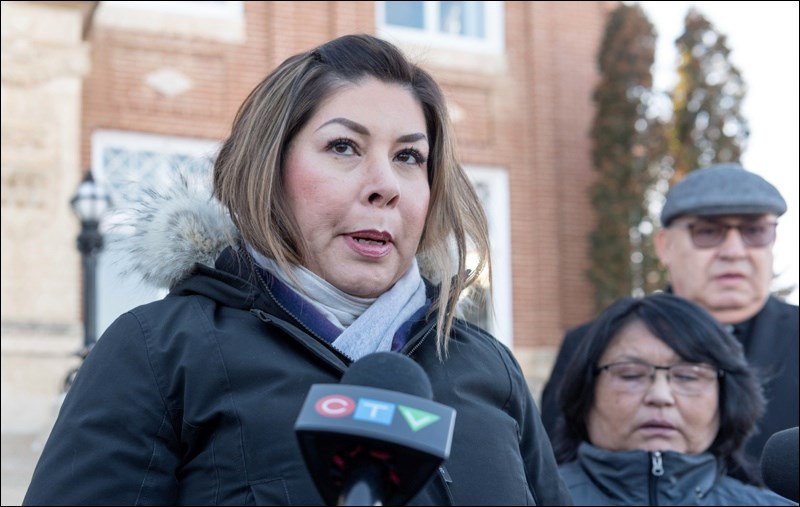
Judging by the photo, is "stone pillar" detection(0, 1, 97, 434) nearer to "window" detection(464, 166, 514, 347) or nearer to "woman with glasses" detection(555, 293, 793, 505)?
"window" detection(464, 166, 514, 347)

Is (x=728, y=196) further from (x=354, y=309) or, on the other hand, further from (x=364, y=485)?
(x=364, y=485)

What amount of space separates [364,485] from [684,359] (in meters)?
2.51

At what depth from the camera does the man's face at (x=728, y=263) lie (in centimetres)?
460

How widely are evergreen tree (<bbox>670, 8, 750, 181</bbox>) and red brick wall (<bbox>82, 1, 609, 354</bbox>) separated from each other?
3.50ft

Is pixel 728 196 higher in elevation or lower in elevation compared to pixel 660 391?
higher

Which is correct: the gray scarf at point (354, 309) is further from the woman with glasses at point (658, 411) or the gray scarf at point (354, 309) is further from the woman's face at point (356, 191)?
the woman with glasses at point (658, 411)

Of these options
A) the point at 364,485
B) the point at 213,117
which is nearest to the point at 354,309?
the point at 364,485

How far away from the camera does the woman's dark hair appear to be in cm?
361

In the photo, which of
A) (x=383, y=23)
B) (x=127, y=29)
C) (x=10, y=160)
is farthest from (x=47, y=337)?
(x=383, y=23)

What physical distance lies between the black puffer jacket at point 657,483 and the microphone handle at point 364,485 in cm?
232

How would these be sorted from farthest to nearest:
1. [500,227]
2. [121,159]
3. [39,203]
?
[500,227]
[121,159]
[39,203]

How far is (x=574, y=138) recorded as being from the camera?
13.3 metres

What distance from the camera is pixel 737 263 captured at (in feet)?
15.1

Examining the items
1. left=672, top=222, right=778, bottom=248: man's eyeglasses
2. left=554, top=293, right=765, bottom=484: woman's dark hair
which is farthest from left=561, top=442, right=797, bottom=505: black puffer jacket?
left=672, top=222, right=778, bottom=248: man's eyeglasses
